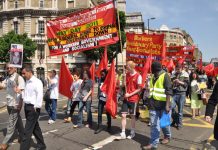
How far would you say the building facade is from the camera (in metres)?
51.5

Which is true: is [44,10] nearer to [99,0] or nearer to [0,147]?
[99,0]

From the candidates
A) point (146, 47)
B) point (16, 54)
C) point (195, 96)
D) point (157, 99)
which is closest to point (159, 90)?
point (157, 99)

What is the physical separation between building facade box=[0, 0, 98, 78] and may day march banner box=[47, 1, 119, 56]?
134 ft

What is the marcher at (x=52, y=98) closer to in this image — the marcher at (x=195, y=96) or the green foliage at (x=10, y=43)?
the marcher at (x=195, y=96)

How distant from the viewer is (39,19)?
52781 mm

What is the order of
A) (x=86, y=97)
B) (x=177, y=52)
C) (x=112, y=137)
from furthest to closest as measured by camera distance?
(x=177, y=52)
(x=86, y=97)
(x=112, y=137)

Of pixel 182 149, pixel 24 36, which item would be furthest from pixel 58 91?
pixel 24 36

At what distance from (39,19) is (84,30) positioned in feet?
147

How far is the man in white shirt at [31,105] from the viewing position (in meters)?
6.34

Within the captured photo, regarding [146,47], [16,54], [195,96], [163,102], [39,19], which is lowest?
[195,96]

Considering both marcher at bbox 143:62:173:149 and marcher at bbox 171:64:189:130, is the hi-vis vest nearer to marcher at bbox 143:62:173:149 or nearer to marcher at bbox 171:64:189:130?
marcher at bbox 143:62:173:149

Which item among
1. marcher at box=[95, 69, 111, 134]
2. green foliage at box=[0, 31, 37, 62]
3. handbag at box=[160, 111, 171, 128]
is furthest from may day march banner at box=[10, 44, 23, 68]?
green foliage at box=[0, 31, 37, 62]

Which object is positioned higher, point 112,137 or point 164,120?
point 164,120

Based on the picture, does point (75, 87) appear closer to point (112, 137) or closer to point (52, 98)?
point (52, 98)
